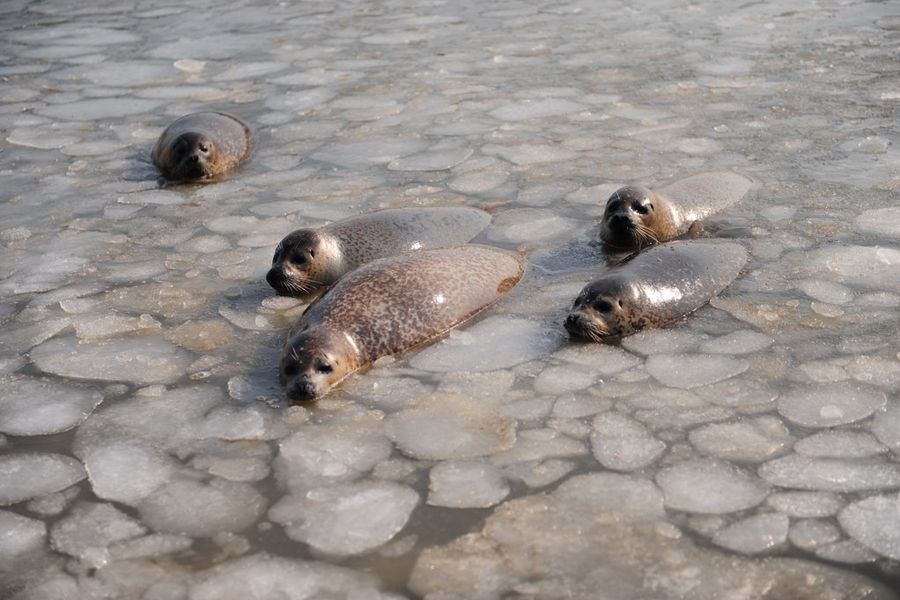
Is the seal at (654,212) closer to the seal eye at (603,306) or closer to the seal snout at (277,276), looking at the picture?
the seal eye at (603,306)

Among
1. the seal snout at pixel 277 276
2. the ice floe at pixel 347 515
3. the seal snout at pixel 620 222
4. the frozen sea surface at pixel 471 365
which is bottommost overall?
the ice floe at pixel 347 515

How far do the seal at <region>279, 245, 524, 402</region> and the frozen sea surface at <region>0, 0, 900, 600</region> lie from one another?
0.10 meters

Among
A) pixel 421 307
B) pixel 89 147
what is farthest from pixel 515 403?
pixel 89 147

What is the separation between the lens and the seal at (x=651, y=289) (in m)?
4.75

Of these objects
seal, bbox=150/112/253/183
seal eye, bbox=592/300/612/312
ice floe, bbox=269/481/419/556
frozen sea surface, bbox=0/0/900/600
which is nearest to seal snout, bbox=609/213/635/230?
frozen sea surface, bbox=0/0/900/600

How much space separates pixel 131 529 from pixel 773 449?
6.89 ft

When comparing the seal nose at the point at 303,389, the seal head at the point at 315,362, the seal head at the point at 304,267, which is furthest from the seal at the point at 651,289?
the seal head at the point at 304,267

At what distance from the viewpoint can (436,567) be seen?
3.41 meters

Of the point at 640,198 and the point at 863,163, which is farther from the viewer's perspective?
the point at 863,163

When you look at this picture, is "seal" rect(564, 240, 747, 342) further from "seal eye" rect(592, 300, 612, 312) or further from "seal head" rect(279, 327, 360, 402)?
"seal head" rect(279, 327, 360, 402)

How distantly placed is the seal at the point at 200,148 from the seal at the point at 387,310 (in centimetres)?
219

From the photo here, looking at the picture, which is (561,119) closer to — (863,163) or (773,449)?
(863,163)

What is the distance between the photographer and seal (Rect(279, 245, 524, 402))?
4.46 m

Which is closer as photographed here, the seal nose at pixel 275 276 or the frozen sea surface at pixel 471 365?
the frozen sea surface at pixel 471 365
